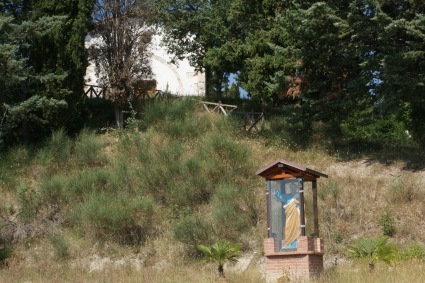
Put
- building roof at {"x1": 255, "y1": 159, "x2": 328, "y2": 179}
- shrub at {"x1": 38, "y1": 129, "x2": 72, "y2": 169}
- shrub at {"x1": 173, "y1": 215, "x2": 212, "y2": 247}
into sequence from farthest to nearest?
shrub at {"x1": 38, "y1": 129, "x2": 72, "y2": 169}, shrub at {"x1": 173, "y1": 215, "x2": 212, "y2": 247}, building roof at {"x1": 255, "y1": 159, "x2": 328, "y2": 179}

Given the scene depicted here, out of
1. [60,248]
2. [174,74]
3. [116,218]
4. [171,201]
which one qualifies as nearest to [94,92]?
[174,74]

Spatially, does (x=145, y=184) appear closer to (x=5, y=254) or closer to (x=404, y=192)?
(x=5, y=254)

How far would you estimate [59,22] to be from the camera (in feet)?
84.4

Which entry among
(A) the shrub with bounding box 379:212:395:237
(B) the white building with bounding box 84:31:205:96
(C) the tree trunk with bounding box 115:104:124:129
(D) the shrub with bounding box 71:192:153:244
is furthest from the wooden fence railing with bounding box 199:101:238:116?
(A) the shrub with bounding box 379:212:395:237

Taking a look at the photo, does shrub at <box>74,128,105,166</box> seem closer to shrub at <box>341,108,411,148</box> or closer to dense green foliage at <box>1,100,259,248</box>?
dense green foliage at <box>1,100,259,248</box>

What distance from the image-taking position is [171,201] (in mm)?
22953

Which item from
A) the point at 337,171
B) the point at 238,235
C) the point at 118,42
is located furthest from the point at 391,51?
the point at 118,42

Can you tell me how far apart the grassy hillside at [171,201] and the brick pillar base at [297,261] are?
0.76 m

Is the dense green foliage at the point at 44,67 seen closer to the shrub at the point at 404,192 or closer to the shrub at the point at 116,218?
the shrub at the point at 116,218

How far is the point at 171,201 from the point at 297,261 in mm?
7505

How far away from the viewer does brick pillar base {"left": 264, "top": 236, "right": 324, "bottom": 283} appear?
16031 millimetres

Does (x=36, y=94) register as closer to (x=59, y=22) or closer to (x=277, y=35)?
(x=59, y=22)

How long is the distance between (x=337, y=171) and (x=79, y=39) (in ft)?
35.0

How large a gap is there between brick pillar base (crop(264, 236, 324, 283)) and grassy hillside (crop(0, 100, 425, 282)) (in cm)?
76
